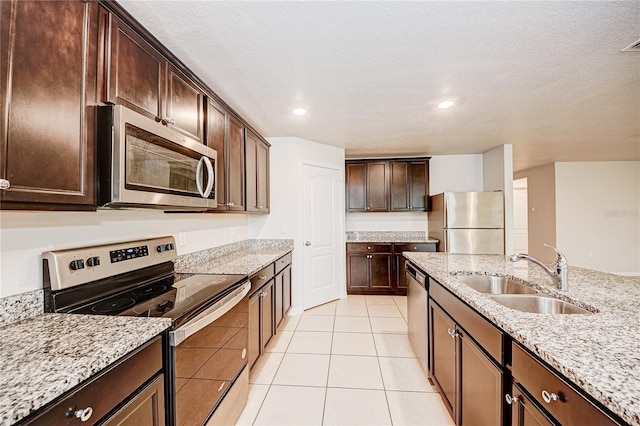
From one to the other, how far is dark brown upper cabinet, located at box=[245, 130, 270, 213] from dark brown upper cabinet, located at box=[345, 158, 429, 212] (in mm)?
1729

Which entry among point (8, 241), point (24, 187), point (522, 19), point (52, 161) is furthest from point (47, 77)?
point (522, 19)

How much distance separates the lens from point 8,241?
3.58 feet

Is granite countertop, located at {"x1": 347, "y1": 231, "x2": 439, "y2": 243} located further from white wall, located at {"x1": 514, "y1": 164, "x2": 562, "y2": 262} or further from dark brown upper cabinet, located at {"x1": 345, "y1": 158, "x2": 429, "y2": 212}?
white wall, located at {"x1": 514, "y1": 164, "x2": 562, "y2": 262}

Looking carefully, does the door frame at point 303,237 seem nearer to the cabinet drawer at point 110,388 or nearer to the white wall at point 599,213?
the cabinet drawer at point 110,388

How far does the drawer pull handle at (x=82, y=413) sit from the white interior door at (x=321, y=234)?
294 cm

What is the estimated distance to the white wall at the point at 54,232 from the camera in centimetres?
109

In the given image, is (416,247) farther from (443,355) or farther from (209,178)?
(209,178)

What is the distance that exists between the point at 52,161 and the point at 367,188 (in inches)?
163

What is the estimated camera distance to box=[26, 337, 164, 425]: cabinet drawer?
68cm

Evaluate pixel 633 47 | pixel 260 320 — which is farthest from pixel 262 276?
pixel 633 47

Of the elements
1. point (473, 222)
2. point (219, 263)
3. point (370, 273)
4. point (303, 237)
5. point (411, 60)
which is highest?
point (411, 60)

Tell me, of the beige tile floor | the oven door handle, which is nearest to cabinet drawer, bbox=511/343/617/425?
the beige tile floor

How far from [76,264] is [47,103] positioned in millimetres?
707

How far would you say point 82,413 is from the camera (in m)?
0.74
